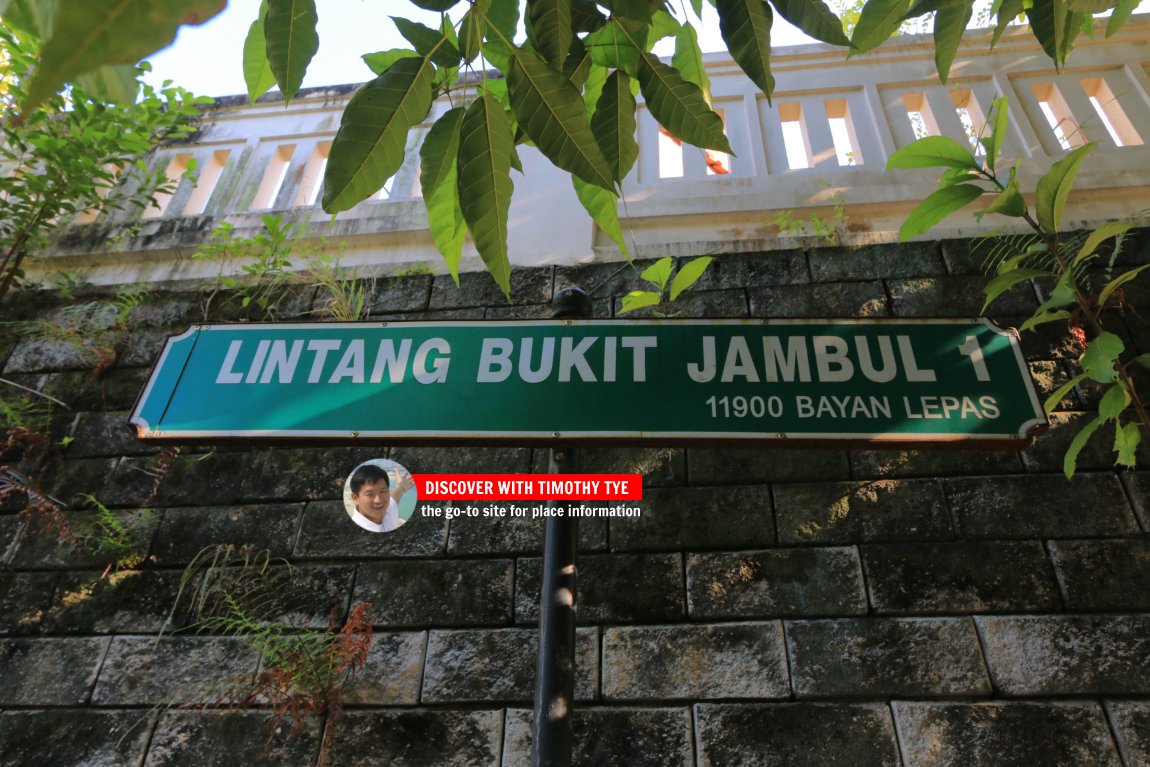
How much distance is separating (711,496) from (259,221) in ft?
7.51

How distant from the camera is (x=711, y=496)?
2.04 metres

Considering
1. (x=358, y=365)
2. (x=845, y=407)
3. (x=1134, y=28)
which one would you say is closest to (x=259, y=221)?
(x=358, y=365)

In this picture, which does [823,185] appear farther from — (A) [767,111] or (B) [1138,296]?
(B) [1138,296]

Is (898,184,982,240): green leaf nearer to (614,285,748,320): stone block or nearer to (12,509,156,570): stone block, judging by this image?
(614,285,748,320): stone block

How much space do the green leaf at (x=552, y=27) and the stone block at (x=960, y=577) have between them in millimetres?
1537

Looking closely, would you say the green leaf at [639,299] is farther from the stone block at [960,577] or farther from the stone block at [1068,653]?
the stone block at [1068,653]

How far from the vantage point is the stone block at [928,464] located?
1.99 metres

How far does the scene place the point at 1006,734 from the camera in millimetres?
1592

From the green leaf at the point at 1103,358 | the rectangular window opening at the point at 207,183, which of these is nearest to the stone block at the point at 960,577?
the green leaf at the point at 1103,358

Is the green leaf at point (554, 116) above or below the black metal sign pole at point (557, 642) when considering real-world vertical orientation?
above

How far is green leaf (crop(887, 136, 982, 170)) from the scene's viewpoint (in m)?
2.11

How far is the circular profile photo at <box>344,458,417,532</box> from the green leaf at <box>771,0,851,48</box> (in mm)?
1621

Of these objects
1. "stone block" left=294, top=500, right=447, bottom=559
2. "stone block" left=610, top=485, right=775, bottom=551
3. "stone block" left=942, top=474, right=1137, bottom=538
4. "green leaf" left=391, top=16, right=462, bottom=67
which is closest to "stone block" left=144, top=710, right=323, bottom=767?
"stone block" left=294, top=500, right=447, bottom=559

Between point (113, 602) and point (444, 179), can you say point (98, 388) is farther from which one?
point (444, 179)
